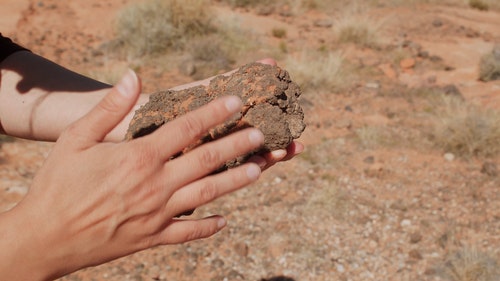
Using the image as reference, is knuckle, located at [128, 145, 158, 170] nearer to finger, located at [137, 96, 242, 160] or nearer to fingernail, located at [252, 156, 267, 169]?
finger, located at [137, 96, 242, 160]

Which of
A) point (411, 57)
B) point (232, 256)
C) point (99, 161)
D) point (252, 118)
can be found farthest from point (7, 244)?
point (411, 57)

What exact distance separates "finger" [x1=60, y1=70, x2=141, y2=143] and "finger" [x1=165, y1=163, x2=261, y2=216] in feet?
0.90

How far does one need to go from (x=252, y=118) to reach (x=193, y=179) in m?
0.67

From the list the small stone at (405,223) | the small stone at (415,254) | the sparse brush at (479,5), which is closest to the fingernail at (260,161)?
the small stone at (415,254)

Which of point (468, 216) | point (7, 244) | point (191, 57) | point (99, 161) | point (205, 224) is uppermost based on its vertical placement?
point (99, 161)

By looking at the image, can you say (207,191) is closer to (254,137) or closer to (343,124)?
(254,137)

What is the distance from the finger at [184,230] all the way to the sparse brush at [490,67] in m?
6.12

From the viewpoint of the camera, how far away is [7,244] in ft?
4.09

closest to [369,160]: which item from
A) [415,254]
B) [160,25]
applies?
[415,254]

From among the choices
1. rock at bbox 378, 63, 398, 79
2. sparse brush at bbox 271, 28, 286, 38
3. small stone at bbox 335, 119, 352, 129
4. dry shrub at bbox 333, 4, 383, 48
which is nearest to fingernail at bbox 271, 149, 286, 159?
small stone at bbox 335, 119, 352, 129

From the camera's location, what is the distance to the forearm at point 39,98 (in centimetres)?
199

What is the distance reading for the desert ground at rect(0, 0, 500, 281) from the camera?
3.33 metres

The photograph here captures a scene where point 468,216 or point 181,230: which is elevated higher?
point 181,230

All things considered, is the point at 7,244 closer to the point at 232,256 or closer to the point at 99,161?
the point at 99,161
